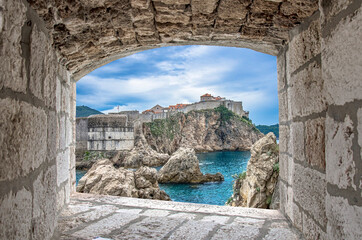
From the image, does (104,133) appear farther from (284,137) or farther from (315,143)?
(315,143)

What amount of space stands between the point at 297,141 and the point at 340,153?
75 cm

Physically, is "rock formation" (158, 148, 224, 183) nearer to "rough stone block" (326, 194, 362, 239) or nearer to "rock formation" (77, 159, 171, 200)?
"rock formation" (77, 159, 171, 200)

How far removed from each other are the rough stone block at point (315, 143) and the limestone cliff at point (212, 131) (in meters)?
37.7

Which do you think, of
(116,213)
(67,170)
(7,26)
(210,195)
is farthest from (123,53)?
(210,195)

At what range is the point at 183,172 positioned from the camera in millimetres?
16781

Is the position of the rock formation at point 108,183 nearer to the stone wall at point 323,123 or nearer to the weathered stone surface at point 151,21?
the weathered stone surface at point 151,21

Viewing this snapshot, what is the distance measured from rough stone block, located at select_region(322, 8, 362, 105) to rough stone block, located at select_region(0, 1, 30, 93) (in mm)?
1372

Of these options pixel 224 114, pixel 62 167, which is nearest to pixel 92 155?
pixel 62 167

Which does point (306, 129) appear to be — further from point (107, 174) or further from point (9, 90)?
point (107, 174)

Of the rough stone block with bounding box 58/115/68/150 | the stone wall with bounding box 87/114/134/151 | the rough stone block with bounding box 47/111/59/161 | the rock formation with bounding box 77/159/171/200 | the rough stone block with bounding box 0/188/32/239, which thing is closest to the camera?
the rough stone block with bounding box 0/188/32/239

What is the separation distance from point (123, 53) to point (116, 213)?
162 cm

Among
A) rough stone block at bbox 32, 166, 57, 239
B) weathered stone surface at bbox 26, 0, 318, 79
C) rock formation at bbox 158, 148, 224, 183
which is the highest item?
weathered stone surface at bbox 26, 0, 318, 79

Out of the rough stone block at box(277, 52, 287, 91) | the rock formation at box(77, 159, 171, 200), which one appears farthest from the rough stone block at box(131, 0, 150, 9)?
the rock formation at box(77, 159, 171, 200)

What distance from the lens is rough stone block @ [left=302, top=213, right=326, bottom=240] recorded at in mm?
1568
